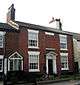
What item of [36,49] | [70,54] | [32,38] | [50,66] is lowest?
[50,66]

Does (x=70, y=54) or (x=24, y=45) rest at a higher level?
(x=24, y=45)

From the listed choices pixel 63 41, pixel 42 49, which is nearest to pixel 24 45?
pixel 42 49

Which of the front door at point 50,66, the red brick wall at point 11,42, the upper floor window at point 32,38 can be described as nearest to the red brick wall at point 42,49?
the upper floor window at point 32,38

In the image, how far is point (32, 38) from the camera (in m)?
25.9

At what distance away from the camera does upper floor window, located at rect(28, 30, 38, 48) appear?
84.0 ft

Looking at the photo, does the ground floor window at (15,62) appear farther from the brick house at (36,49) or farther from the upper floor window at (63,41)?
the upper floor window at (63,41)

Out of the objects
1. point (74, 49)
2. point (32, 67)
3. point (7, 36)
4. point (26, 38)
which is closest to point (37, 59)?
point (32, 67)

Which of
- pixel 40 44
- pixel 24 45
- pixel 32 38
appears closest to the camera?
pixel 24 45

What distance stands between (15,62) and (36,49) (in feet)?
11.9

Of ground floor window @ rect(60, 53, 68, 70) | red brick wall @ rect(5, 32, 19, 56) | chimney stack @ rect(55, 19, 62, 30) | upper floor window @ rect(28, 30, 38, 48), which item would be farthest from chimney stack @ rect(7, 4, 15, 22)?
ground floor window @ rect(60, 53, 68, 70)

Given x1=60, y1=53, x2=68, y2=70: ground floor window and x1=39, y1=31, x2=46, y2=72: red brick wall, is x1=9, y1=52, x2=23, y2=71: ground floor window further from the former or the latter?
x1=60, y1=53, x2=68, y2=70: ground floor window

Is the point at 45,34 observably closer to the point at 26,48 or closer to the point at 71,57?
the point at 26,48

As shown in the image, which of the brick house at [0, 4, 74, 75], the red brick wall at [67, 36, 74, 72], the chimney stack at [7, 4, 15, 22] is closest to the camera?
the brick house at [0, 4, 74, 75]

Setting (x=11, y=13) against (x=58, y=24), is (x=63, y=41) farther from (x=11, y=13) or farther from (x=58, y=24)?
(x=11, y=13)
